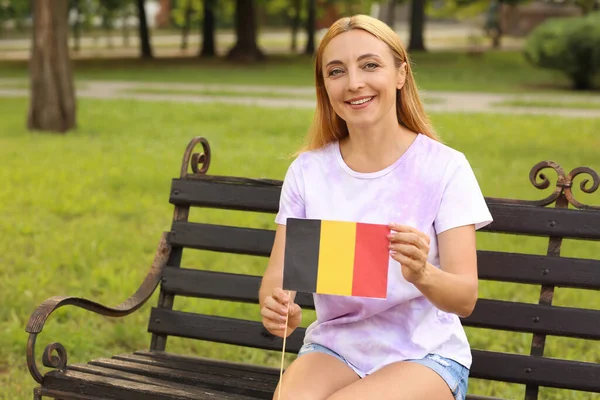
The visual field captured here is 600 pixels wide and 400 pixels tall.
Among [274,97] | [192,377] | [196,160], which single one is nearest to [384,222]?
[192,377]

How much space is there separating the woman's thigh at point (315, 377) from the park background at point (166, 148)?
69cm

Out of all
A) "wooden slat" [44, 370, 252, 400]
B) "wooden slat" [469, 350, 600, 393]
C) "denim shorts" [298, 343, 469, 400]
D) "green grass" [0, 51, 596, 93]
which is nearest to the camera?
"denim shorts" [298, 343, 469, 400]

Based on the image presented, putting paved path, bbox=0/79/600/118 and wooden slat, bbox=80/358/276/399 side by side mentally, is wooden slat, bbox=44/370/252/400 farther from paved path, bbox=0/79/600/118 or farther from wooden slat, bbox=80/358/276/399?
paved path, bbox=0/79/600/118

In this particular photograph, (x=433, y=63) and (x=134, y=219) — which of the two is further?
(x=433, y=63)

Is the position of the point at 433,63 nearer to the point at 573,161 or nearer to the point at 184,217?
the point at 573,161

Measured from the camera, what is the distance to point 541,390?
15.8ft

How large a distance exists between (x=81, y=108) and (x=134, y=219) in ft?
29.5

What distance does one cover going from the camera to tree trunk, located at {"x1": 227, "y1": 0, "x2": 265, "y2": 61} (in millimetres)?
31281

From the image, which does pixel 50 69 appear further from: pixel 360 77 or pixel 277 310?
pixel 277 310

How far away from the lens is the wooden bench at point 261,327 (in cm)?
342

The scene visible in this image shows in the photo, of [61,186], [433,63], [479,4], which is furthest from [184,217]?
[479,4]

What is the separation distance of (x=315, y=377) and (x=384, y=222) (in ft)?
1.62

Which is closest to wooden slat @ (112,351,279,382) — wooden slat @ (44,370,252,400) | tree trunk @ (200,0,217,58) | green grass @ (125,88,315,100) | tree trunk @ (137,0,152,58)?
wooden slat @ (44,370,252,400)

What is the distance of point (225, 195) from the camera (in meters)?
4.04
